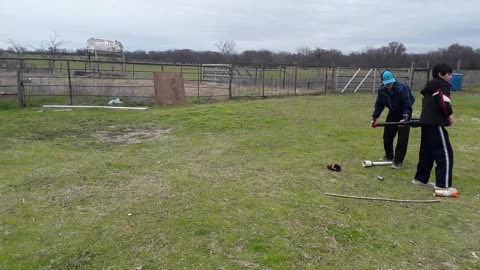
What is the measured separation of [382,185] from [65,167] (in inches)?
189

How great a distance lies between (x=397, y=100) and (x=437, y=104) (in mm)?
1058

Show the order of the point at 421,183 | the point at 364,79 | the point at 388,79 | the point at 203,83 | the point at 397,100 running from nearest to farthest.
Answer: the point at 421,183
the point at 388,79
the point at 397,100
the point at 364,79
the point at 203,83

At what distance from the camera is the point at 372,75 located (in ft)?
78.5

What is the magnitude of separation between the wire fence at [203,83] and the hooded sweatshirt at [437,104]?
10.7 m

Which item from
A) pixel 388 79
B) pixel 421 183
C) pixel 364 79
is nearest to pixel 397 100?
pixel 388 79

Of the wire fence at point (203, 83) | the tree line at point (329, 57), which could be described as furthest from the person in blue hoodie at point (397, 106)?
the tree line at point (329, 57)

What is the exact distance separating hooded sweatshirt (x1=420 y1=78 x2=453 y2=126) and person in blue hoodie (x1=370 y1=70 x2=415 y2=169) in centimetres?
70

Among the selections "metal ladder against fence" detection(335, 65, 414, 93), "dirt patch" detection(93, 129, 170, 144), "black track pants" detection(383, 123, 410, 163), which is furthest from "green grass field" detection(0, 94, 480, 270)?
"metal ladder against fence" detection(335, 65, 414, 93)

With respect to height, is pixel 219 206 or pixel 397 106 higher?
pixel 397 106

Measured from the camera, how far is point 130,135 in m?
8.54

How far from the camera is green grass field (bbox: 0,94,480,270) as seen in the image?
317 centimetres

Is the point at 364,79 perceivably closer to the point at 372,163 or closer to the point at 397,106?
the point at 397,106

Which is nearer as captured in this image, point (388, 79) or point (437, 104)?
point (437, 104)

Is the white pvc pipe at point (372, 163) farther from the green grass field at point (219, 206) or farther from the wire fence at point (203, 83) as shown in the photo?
the wire fence at point (203, 83)
